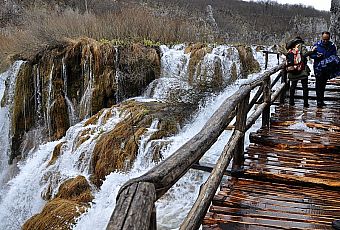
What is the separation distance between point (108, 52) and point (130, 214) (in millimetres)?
12941

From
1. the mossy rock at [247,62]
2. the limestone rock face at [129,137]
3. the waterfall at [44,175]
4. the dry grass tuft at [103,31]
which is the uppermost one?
the dry grass tuft at [103,31]

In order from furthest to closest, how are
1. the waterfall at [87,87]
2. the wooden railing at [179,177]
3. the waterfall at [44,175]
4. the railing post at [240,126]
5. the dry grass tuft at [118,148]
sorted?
the waterfall at [87,87] → the waterfall at [44,175] → the dry grass tuft at [118,148] → the railing post at [240,126] → the wooden railing at [179,177]

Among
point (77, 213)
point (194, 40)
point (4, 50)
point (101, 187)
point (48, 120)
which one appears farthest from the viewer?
point (194, 40)

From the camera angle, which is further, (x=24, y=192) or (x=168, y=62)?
(x=168, y=62)

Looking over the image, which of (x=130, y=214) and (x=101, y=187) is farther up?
(x=130, y=214)

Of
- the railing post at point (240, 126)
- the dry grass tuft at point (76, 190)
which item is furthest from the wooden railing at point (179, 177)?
the dry grass tuft at point (76, 190)

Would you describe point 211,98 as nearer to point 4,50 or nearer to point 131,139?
point 131,139

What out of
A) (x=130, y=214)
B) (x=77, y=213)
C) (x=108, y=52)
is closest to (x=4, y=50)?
(x=108, y=52)

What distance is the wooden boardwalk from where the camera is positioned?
3.69m

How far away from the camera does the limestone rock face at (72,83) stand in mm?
13938

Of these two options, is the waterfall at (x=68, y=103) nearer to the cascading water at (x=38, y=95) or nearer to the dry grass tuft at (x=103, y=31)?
the cascading water at (x=38, y=95)

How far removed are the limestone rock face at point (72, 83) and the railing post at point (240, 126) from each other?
9.28 meters

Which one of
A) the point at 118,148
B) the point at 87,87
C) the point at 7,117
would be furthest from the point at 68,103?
the point at 118,148

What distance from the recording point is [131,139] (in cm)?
920
